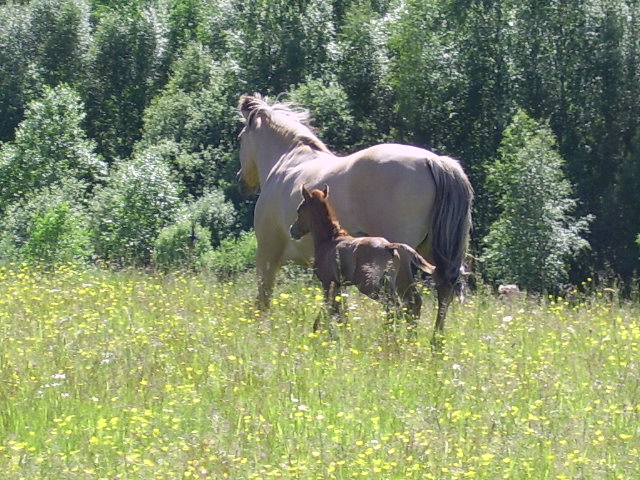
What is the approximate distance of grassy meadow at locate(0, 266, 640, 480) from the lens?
542 cm

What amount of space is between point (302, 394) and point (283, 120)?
554 centimetres

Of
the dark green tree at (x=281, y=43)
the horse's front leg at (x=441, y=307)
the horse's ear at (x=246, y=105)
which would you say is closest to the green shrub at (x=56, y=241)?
the horse's ear at (x=246, y=105)

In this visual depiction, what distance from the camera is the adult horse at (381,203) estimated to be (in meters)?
9.23

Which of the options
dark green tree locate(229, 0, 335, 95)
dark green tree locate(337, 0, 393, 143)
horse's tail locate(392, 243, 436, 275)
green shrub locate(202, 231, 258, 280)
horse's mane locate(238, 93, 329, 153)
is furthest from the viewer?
dark green tree locate(337, 0, 393, 143)

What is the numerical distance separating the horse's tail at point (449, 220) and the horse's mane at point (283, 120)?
2.28 m

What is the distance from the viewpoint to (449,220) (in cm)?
921

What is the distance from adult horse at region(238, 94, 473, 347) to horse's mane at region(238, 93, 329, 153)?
3 centimetres

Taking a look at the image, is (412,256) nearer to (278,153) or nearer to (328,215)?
(328,215)

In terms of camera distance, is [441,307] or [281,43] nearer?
[441,307]

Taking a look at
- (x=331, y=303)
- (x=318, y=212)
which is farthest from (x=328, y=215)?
(x=331, y=303)

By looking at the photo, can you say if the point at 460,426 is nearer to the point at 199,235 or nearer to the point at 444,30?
the point at 199,235

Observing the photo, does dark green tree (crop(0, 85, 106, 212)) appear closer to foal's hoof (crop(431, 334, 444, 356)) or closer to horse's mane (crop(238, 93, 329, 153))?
horse's mane (crop(238, 93, 329, 153))

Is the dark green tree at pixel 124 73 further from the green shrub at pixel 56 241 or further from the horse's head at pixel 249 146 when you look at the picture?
the horse's head at pixel 249 146

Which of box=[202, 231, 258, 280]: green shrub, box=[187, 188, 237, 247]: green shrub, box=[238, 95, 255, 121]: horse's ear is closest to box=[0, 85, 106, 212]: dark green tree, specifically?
box=[187, 188, 237, 247]: green shrub
